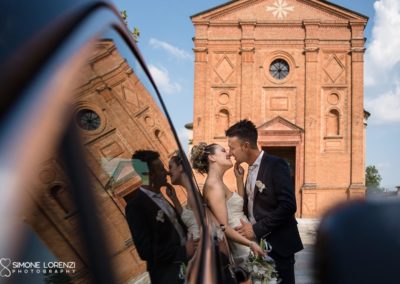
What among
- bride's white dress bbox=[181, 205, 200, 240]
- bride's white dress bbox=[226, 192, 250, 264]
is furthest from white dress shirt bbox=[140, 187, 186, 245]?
bride's white dress bbox=[226, 192, 250, 264]

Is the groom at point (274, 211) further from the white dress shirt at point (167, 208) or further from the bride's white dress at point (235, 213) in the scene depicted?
the white dress shirt at point (167, 208)

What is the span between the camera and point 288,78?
2484 cm

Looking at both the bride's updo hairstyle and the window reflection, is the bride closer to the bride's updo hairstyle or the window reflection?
the bride's updo hairstyle

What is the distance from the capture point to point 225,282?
1.66m

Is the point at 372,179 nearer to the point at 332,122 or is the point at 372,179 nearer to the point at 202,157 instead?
the point at 202,157

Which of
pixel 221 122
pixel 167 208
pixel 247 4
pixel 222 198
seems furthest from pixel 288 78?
pixel 167 208

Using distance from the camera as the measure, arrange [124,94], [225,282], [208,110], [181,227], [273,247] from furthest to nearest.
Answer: [208,110] < [273,247] < [225,282] < [181,227] < [124,94]

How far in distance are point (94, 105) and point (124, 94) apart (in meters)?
0.25

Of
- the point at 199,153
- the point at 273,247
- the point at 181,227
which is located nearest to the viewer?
the point at 181,227

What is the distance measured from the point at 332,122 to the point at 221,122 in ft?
18.4

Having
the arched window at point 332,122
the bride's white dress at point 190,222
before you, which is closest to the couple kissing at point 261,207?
the bride's white dress at point 190,222

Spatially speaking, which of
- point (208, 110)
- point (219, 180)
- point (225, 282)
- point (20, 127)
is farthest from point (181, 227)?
point (208, 110)

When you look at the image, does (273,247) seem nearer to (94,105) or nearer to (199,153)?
(199,153)

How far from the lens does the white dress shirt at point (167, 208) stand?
0.91 metres
